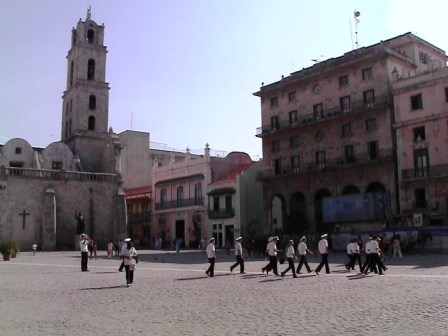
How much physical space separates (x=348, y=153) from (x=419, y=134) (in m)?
6.74

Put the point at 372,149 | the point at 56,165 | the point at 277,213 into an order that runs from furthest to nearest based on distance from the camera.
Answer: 1. the point at 277,213
2. the point at 56,165
3. the point at 372,149

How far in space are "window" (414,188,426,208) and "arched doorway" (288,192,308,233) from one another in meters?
10.6

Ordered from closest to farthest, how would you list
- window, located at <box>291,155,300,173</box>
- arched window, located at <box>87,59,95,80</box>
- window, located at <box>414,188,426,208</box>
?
1. window, located at <box>414,188,426,208</box>
2. window, located at <box>291,155,300,173</box>
3. arched window, located at <box>87,59,95,80</box>

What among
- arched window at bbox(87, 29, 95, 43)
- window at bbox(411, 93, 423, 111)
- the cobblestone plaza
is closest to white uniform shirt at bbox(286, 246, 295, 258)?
the cobblestone plaza

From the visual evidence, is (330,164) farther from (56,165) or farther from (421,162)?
(56,165)

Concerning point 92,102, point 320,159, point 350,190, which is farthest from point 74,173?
point 350,190

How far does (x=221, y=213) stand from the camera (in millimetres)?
50719

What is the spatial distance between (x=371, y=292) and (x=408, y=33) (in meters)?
36.7

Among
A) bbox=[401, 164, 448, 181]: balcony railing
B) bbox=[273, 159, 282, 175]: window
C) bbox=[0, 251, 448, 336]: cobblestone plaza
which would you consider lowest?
bbox=[0, 251, 448, 336]: cobblestone plaza

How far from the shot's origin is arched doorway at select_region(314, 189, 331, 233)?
44353mm

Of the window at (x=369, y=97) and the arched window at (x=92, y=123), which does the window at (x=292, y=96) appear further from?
the arched window at (x=92, y=123)

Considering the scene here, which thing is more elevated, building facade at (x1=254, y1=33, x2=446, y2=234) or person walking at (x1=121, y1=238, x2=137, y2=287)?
building facade at (x1=254, y1=33, x2=446, y2=234)

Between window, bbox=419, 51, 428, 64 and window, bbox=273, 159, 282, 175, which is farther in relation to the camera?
window, bbox=273, 159, 282, 175

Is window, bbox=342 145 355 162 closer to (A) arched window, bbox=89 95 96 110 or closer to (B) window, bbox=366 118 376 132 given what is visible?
(B) window, bbox=366 118 376 132
